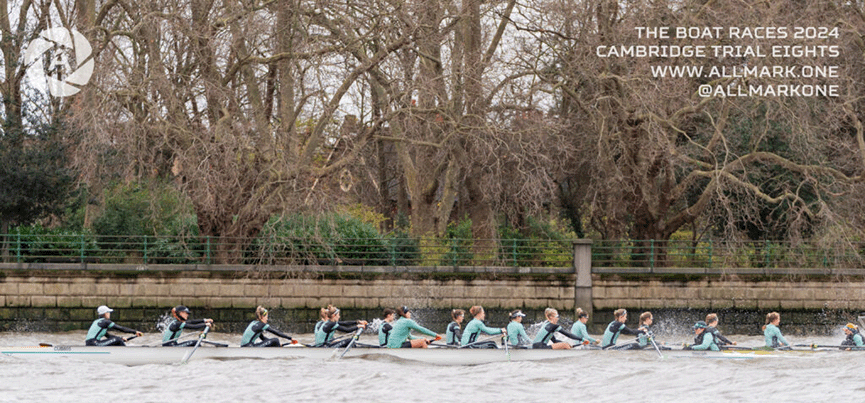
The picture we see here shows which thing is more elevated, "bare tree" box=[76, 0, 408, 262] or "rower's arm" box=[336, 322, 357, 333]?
"bare tree" box=[76, 0, 408, 262]

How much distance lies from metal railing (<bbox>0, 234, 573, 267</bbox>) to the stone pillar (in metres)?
0.93

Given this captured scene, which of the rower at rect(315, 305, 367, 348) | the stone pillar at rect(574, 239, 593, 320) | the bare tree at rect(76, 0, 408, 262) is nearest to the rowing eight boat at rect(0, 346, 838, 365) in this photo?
the rower at rect(315, 305, 367, 348)

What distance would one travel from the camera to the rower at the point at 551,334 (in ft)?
71.3

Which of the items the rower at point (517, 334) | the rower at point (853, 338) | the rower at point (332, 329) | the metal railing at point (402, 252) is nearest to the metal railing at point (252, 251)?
the metal railing at point (402, 252)

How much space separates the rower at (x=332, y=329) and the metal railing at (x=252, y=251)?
631cm

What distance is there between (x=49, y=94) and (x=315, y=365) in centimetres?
1556

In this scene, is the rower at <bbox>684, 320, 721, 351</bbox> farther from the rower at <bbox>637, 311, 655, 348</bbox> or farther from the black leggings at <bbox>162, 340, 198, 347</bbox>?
the black leggings at <bbox>162, 340, 198, 347</bbox>

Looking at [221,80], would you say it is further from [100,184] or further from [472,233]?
[472,233]

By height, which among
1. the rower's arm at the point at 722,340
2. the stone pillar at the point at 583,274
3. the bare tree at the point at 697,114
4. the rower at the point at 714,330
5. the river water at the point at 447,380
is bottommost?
the river water at the point at 447,380

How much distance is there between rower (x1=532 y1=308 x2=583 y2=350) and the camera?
2173cm

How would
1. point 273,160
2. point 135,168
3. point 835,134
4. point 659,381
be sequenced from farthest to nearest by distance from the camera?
1. point 835,134
2. point 135,168
3. point 273,160
4. point 659,381

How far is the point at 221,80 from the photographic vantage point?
28516 mm

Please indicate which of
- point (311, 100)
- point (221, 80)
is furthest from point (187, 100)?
point (311, 100)

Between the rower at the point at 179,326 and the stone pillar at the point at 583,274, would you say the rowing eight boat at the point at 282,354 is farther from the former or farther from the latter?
the stone pillar at the point at 583,274
